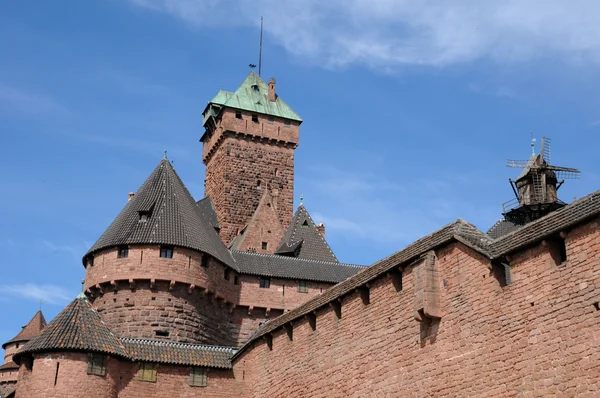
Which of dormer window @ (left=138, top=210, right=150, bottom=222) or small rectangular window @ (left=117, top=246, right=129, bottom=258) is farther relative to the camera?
dormer window @ (left=138, top=210, right=150, bottom=222)

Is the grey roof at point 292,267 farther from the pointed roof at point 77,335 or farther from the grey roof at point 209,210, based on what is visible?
→ the pointed roof at point 77,335

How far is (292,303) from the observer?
32812mm

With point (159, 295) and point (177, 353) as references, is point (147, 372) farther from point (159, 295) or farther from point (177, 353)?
point (159, 295)

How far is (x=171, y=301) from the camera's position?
96.2ft

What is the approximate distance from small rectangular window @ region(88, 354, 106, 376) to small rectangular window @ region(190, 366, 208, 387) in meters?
2.68

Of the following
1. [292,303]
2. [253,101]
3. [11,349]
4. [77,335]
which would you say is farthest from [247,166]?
[77,335]

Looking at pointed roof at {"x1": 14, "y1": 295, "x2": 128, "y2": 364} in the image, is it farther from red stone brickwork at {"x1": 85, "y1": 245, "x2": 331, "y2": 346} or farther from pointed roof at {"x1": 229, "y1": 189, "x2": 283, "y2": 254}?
pointed roof at {"x1": 229, "y1": 189, "x2": 283, "y2": 254}

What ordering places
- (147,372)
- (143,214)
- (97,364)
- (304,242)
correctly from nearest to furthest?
(97,364) < (147,372) < (143,214) < (304,242)

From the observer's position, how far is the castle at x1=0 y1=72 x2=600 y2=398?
14406 millimetres

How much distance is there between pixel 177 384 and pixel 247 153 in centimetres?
2063

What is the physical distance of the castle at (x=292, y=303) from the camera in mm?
14406

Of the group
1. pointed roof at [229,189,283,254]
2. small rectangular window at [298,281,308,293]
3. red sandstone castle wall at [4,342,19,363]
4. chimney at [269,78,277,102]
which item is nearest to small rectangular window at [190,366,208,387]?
small rectangular window at [298,281,308,293]

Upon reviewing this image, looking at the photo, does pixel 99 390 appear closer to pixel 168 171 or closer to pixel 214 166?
pixel 168 171

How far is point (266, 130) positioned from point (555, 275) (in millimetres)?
31701
